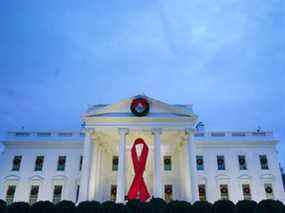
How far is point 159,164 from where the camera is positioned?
31.7m

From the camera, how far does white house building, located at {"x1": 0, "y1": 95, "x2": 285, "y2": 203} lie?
3359 centimetres

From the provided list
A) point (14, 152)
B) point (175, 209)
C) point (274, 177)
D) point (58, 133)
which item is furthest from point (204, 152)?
point (175, 209)

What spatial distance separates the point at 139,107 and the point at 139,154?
6265 millimetres

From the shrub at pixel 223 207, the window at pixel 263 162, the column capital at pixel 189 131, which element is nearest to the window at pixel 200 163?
Answer: the column capital at pixel 189 131

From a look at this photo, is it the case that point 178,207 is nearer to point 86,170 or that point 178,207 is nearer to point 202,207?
point 202,207

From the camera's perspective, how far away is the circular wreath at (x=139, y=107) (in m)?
33.9

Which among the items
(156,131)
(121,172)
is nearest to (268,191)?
(156,131)

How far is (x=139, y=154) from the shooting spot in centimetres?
3531

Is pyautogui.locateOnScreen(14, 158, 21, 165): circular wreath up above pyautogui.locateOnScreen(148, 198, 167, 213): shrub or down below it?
above

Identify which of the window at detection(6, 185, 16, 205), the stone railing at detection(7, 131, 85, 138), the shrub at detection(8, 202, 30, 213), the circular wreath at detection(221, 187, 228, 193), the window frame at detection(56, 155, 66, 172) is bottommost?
the shrub at detection(8, 202, 30, 213)

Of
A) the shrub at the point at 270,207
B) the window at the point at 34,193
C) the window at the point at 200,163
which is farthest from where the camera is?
the window at the point at 200,163

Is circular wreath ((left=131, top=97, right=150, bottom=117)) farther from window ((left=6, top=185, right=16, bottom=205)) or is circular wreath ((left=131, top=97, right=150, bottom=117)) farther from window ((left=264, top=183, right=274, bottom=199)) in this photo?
window ((left=6, top=185, right=16, bottom=205))

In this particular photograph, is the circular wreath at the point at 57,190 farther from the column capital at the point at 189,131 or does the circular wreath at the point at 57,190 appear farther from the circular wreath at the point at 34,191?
the column capital at the point at 189,131

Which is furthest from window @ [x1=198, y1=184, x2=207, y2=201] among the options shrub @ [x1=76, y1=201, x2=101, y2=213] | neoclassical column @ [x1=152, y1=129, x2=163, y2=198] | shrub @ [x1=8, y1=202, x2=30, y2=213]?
shrub @ [x1=8, y1=202, x2=30, y2=213]
